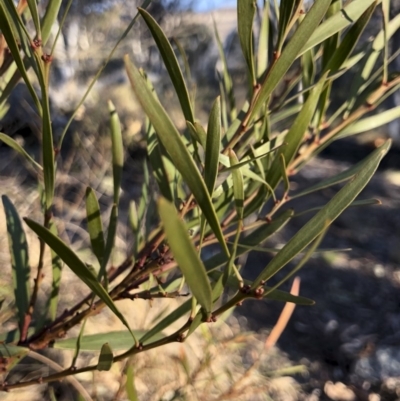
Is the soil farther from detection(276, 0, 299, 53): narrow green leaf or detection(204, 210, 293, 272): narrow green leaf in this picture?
detection(276, 0, 299, 53): narrow green leaf

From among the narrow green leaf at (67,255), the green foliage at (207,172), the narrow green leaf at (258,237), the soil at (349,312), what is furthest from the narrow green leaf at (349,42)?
the soil at (349,312)

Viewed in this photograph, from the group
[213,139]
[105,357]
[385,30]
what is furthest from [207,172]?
[385,30]

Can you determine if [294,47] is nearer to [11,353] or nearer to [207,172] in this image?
[207,172]

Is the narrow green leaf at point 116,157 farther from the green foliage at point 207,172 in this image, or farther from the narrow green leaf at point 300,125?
Answer: the narrow green leaf at point 300,125

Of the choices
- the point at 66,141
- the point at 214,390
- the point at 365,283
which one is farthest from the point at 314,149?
the point at 66,141

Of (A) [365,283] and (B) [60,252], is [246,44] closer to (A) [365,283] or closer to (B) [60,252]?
(B) [60,252]

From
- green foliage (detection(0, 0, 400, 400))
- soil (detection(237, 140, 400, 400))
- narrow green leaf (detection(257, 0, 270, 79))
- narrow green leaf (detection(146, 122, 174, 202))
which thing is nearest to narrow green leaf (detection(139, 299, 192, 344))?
green foliage (detection(0, 0, 400, 400))
